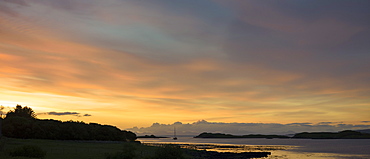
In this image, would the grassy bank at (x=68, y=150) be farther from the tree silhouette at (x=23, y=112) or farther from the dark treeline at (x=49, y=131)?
the tree silhouette at (x=23, y=112)

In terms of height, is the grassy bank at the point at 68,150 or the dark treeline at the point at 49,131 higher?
the dark treeline at the point at 49,131

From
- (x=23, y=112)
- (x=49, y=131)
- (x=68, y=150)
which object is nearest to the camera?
(x=68, y=150)

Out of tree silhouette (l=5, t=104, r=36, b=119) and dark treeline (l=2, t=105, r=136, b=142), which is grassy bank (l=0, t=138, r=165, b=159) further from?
tree silhouette (l=5, t=104, r=36, b=119)

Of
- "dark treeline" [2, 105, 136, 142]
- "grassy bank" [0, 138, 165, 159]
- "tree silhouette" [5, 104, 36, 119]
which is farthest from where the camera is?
"tree silhouette" [5, 104, 36, 119]

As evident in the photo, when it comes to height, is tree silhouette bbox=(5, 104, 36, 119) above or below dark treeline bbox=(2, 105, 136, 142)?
above

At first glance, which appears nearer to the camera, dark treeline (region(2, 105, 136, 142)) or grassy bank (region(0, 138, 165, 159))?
grassy bank (region(0, 138, 165, 159))

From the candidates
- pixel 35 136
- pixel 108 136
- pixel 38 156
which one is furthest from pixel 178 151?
pixel 108 136

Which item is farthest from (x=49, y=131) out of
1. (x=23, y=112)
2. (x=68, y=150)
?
(x=23, y=112)

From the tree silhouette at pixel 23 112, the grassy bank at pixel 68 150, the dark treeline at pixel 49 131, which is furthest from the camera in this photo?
the tree silhouette at pixel 23 112

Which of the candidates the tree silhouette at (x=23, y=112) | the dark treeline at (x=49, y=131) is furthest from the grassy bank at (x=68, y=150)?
the tree silhouette at (x=23, y=112)

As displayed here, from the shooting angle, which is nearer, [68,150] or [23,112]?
[68,150]

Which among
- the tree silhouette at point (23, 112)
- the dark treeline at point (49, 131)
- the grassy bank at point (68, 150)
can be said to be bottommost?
the grassy bank at point (68, 150)

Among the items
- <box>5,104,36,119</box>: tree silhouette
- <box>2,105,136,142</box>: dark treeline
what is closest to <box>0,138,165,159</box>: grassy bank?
<box>2,105,136,142</box>: dark treeline

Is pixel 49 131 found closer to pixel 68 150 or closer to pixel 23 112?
pixel 68 150
